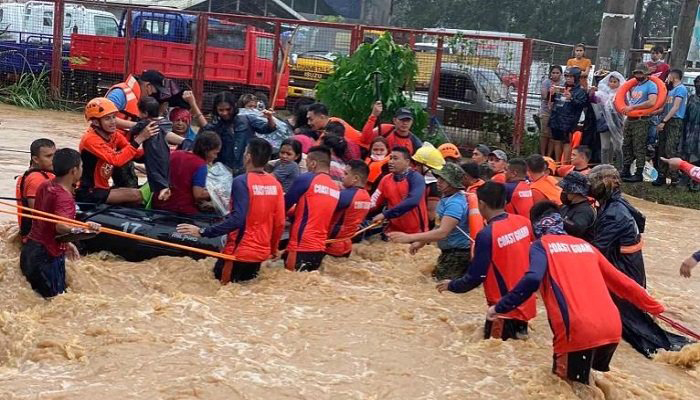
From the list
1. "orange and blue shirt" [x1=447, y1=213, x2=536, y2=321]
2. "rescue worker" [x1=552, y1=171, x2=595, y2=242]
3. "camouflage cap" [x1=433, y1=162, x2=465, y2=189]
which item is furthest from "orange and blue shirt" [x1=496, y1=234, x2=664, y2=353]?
"camouflage cap" [x1=433, y1=162, x2=465, y2=189]

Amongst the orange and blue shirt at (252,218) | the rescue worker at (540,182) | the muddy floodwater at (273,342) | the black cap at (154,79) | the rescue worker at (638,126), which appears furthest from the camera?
the rescue worker at (638,126)

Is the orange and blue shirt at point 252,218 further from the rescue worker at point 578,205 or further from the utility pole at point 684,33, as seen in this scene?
the utility pole at point 684,33

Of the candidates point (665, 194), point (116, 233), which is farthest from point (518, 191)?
point (665, 194)

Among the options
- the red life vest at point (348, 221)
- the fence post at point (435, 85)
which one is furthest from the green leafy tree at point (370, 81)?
the red life vest at point (348, 221)

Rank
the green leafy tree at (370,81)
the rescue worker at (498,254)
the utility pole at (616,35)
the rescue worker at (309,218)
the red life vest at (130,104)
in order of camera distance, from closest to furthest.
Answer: the rescue worker at (498,254)
the rescue worker at (309,218)
the red life vest at (130,104)
the green leafy tree at (370,81)
the utility pole at (616,35)

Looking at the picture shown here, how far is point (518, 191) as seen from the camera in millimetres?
8953

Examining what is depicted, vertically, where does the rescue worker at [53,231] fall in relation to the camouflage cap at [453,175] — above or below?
below

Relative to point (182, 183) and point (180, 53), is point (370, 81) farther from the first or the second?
point (180, 53)

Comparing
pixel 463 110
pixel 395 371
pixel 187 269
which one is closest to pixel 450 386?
pixel 395 371

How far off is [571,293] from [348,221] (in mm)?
3854

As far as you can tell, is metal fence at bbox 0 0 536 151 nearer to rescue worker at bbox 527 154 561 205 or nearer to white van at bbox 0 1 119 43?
white van at bbox 0 1 119 43

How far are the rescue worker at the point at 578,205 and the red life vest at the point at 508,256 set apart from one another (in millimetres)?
705

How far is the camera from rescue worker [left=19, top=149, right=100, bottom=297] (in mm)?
6848

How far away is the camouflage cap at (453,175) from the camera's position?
8.56 metres
